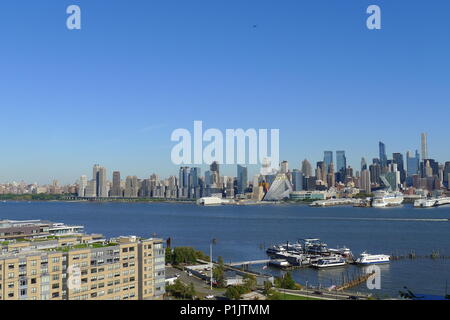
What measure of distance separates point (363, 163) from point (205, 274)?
95.5 ft

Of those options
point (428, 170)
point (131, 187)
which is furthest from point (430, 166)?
point (131, 187)

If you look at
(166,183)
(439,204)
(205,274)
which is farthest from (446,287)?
(166,183)

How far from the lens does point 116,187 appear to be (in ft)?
110

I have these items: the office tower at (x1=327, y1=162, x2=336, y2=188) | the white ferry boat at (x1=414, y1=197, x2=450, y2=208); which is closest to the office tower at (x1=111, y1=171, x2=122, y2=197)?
the office tower at (x1=327, y1=162, x2=336, y2=188)

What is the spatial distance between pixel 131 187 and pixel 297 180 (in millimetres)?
11926

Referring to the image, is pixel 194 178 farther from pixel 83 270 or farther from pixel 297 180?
pixel 83 270

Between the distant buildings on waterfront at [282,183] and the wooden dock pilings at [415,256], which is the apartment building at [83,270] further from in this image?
the distant buildings on waterfront at [282,183]

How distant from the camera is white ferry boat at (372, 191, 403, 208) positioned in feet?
77.5

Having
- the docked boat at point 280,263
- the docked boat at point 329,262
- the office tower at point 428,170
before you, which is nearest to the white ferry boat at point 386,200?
the office tower at point 428,170
